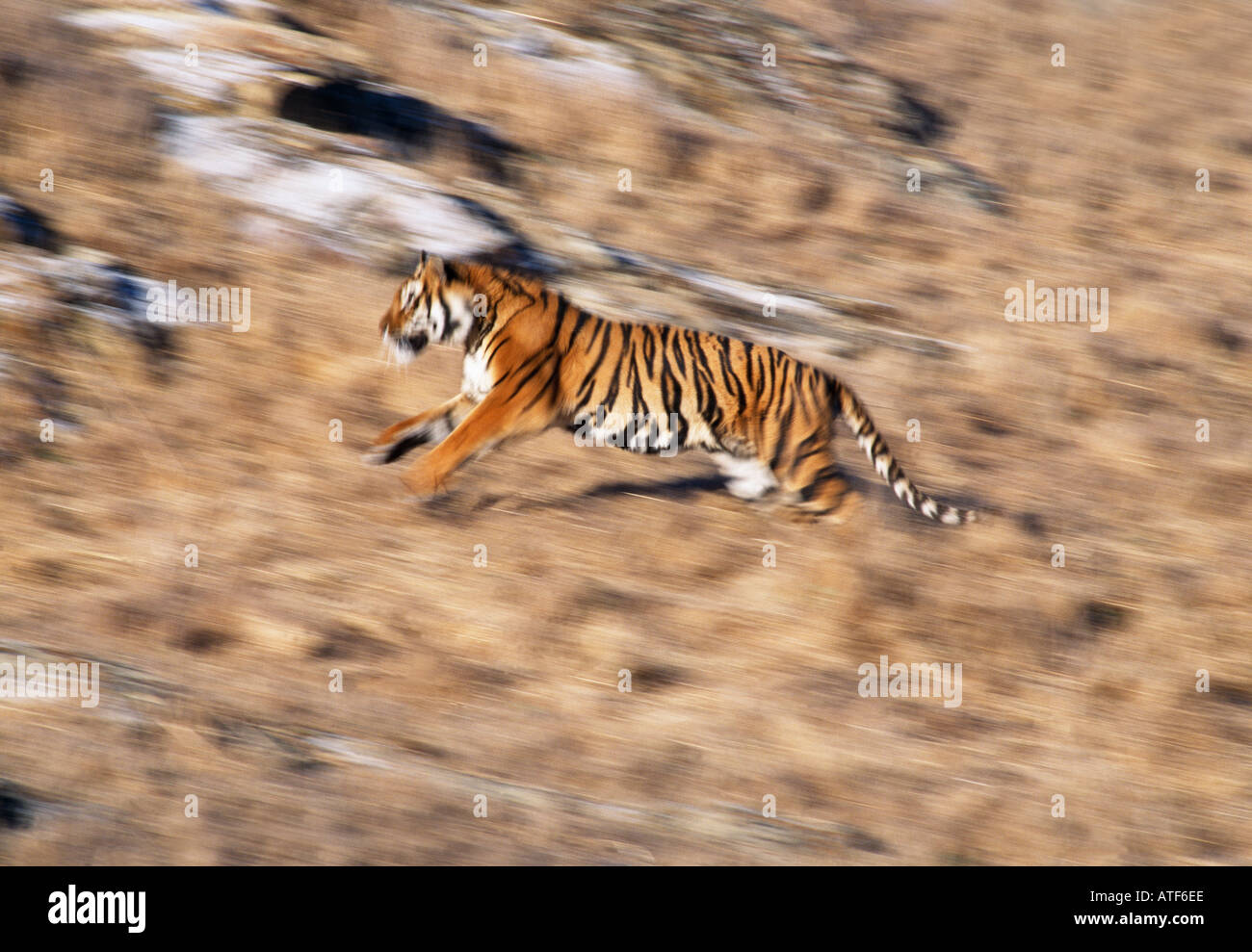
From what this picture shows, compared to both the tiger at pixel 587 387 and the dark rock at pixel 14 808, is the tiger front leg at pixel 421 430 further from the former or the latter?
the dark rock at pixel 14 808

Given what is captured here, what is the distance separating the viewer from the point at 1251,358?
8.22 metres

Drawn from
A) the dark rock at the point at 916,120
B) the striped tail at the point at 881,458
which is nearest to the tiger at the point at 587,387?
the striped tail at the point at 881,458

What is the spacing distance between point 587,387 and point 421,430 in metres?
0.80

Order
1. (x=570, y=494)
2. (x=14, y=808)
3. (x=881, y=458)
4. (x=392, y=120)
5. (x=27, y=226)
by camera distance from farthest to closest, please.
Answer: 1. (x=392, y=120)
2. (x=27, y=226)
3. (x=881, y=458)
4. (x=570, y=494)
5. (x=14, y=808)

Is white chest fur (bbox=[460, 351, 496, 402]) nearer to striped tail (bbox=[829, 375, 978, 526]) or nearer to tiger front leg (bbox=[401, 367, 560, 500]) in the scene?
tiger front leg (bbox=[401, 367, 560, 500])

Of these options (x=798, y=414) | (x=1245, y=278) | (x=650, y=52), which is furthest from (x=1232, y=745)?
(x=650, y=52)

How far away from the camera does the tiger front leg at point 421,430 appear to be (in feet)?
18.1

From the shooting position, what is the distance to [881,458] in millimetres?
6008

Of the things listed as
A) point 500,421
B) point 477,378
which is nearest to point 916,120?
point 477,378

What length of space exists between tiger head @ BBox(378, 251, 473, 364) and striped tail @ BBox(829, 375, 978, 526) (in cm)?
183

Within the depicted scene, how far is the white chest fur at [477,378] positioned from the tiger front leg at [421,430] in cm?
4

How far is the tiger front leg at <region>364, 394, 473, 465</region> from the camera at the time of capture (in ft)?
18.1

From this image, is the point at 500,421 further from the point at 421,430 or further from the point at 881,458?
the point at 881,458

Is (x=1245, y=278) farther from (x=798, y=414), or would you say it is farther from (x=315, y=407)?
(x=315, y=407)
